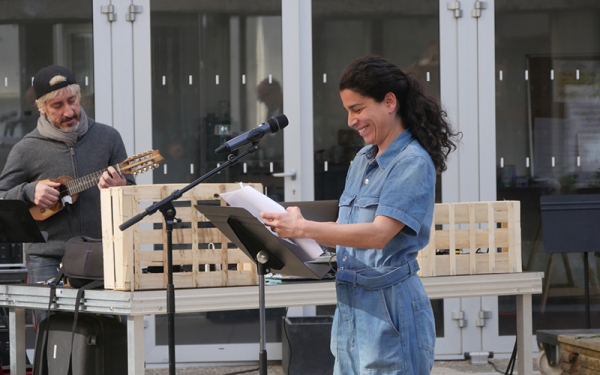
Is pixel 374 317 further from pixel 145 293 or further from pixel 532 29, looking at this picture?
pixel 532 29

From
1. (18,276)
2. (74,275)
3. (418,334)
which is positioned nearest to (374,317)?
(418,334)

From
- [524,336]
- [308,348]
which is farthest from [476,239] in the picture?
[308,348]

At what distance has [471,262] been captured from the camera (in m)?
4.14

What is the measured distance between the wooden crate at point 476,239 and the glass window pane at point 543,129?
1891mm

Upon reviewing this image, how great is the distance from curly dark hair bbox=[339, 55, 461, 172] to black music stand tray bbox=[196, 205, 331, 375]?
1.63 ft

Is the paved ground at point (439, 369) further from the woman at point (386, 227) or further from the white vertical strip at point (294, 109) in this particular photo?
the woman at point (386, 227)

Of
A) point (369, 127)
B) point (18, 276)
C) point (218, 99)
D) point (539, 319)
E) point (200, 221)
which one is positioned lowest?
point (539, 319)

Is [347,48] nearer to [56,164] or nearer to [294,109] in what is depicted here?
[294,109]

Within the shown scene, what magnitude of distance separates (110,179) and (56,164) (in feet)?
1.33

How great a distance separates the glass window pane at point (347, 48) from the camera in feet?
19.7

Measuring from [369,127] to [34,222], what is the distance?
186cm

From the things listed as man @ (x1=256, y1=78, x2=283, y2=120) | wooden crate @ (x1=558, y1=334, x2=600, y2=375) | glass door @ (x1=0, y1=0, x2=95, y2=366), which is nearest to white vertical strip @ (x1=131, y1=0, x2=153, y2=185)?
glass door @ (x1=0, y1=0, x2=95, y2=366)

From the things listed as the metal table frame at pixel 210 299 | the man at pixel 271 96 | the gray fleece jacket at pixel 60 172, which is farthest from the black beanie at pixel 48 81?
the man at pixel 271 96

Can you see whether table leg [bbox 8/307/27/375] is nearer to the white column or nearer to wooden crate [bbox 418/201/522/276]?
wooden crate [bbox 418/201/522/276]
